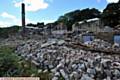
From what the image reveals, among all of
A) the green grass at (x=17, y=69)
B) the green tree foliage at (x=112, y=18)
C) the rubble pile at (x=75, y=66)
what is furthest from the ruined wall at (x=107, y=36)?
the green tree foliage at (x=112, y=18)

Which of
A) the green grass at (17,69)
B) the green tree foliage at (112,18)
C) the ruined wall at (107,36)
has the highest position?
the green tree foliage at (112,18)

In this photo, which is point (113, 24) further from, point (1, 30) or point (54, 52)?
point (54, 52)

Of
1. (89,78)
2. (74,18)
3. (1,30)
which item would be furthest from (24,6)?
(74,18)

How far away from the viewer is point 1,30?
40594 mm

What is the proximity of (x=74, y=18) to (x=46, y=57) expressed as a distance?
1750 inches

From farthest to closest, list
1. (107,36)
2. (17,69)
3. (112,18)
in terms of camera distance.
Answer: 1. (112,18)
2. (107,36)
3. (17,69)

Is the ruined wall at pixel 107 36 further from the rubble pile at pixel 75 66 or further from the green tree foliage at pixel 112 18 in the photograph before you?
the green tree foliage at pixel 112 18

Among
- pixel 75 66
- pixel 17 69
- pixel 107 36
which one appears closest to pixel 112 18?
pixel 107 36

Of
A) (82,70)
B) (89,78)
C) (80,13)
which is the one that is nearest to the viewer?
(89,78)

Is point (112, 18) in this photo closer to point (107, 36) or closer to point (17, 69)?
point (107, 36)

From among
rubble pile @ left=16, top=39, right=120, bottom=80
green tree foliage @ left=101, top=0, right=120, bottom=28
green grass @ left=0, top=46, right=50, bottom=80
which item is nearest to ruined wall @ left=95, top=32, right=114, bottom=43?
rubble pile @ left=16, top=39, right=120, bottom=80

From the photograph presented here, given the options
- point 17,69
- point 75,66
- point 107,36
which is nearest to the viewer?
point 75,66

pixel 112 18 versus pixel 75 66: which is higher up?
pixel 112 18

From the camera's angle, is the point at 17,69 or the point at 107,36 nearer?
the point at 17,69
